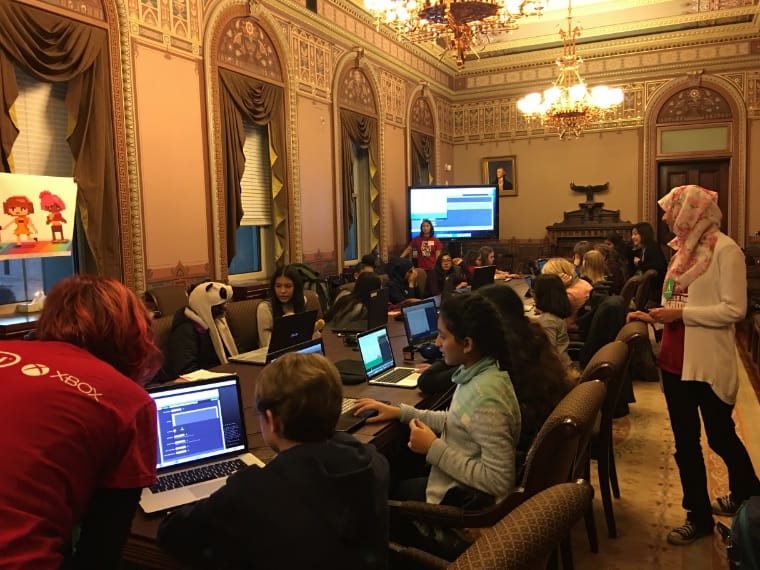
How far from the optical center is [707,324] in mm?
2844

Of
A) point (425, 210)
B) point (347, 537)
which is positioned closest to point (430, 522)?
point (347, 537)

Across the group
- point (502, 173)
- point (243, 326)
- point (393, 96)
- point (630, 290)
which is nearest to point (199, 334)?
point (243, 326)

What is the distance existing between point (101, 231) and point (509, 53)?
8.59 meters

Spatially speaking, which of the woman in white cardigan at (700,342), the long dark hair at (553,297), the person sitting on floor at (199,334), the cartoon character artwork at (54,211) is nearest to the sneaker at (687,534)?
the woman in white cardigan at (700,342)

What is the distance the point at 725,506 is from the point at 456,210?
7354 mm

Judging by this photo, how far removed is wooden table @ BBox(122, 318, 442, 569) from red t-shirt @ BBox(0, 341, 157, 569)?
1.16ft

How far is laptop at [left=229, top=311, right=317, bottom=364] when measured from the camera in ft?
10.5

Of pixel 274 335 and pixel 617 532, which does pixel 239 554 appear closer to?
pixel 274 335

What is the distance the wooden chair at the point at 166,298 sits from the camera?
529 centimetres

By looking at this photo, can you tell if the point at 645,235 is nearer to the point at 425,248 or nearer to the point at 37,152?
the point at 425,248

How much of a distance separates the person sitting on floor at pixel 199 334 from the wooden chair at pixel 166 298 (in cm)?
186

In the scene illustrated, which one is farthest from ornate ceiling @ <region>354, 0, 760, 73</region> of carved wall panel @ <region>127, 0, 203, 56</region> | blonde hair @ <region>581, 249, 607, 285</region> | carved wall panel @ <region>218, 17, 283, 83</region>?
blonde hair @ <region>581, 249, 607, 285</region>

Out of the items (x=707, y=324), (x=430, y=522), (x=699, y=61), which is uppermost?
(x=699, y=61)

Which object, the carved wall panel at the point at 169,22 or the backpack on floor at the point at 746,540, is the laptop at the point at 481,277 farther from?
the backpack on floor at the point at 746,540
